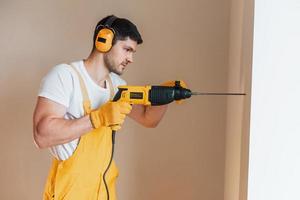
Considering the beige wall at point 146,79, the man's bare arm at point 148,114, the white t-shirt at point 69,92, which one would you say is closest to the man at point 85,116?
the white t-shirt at point 69,92

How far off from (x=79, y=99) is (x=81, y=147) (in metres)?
0.20

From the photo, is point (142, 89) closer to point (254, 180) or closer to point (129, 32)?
point (129, 32)

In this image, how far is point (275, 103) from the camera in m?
1.02

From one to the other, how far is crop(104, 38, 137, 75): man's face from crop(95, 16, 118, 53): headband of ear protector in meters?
0.06

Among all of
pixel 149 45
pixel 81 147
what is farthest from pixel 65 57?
pixel 81 147

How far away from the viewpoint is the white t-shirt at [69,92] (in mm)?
1404

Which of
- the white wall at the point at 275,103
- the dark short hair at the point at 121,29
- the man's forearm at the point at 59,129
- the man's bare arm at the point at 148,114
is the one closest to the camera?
the white wall at the point at 275,103

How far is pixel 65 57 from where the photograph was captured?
86.1 inches

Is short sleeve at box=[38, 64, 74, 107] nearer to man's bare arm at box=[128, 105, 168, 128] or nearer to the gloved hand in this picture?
the gloved hand

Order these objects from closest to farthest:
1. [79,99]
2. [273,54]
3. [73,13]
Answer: [273,54] → [79,99] → [73,13]

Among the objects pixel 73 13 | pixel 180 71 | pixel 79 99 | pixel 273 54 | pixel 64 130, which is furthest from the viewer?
pixel 73 13

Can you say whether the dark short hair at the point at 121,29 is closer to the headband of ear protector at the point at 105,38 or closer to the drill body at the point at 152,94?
the headband of ear protector at the point at 105,38

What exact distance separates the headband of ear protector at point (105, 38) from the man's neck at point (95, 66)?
0.09 m

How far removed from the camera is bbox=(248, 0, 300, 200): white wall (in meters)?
0.98
